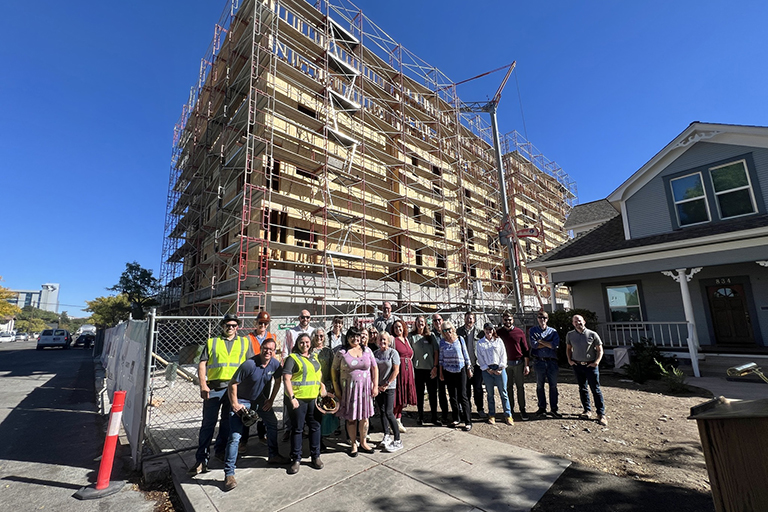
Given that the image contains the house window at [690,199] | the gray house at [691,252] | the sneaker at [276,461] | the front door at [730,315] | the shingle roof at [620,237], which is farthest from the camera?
the house window at [690,199]

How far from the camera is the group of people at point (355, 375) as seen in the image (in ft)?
13.5

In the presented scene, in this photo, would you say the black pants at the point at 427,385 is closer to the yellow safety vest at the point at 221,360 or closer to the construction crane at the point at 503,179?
the yellow safety vest at the point at 221,360

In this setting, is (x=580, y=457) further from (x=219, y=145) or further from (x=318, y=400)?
(x=219, y=145)

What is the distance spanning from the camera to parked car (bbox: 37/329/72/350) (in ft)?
93.2

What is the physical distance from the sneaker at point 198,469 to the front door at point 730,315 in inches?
545

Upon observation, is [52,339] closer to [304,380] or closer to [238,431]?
[238,431]

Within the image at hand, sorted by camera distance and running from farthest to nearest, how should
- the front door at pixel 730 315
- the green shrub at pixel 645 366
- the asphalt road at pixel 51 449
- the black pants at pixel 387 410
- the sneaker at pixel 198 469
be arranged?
the front door at pixel 730 315 → the green shrub at pixel 645 366 → the black pants at pixel 387 410 → the sneaker at pixel 198 469 → the asphalt road at pixel 51 449

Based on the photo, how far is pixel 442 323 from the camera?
5.82m

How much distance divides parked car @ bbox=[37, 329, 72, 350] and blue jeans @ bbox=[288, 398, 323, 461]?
3666 cm

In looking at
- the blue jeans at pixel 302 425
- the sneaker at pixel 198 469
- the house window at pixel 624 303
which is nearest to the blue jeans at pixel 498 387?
the blue jeans at pixel 302 425

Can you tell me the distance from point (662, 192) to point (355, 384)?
1243cm

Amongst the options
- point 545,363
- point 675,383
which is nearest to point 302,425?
point 545,363

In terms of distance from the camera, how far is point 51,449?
543cm

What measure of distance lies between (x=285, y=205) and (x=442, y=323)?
1231cm
